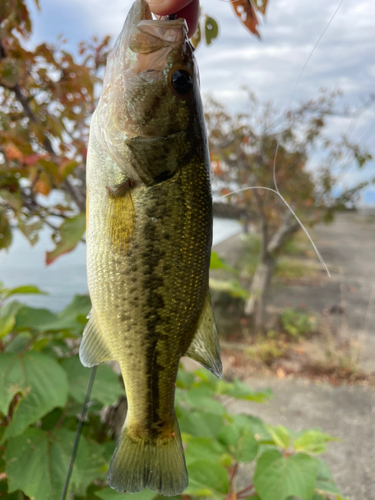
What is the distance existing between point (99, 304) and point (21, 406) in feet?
2.31

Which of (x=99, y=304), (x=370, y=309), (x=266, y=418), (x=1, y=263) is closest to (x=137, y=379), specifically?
(x=99, y=304)

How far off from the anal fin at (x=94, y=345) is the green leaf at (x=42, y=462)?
0.68m

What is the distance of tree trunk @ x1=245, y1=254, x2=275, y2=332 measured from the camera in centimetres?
597

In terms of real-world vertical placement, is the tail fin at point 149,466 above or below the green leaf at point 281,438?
above

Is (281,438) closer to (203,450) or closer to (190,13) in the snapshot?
(203,450)

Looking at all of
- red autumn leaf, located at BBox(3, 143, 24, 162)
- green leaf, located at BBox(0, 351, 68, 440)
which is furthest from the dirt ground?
red autumn leaf, located at BBox(3, 143, 24, 162)

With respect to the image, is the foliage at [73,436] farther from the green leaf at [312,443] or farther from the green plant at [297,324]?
the green plant at [297,324]

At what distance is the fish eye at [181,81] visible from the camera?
850 mm

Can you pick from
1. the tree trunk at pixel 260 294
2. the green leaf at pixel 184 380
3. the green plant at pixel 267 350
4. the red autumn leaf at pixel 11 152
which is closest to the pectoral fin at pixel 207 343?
the green leaf at pixel 184 380

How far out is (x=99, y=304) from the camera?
2.77 ft

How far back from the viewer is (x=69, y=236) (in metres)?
1.55

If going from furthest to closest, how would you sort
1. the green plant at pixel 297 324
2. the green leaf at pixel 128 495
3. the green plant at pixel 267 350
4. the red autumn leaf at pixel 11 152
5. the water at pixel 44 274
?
the green plant at pixel 297 324, the green plant at pixel 267 350, the water at pixel 44 274, the red autumn leaf at pixel 11 152, the green leaf at pixel 128 495

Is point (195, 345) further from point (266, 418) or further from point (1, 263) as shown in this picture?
point (1, 263)

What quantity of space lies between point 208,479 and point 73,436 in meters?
0.55
